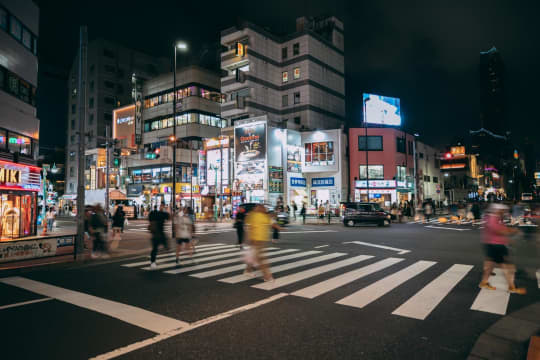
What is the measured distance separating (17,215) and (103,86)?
67.4 meters

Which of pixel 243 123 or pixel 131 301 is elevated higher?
pixel 243 123

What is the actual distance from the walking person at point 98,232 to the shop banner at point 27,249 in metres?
1.23

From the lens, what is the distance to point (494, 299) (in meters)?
6.54

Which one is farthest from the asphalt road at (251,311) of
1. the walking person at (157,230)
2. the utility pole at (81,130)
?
the utility pole at (81,130)

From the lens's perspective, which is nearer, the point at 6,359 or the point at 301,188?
the point at 6,359

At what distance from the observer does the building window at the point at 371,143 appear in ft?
152

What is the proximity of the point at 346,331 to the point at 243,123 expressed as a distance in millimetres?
40748

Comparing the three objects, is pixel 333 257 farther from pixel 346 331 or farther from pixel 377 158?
pixel 377 158

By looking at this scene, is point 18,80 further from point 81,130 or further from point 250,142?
point 250,142

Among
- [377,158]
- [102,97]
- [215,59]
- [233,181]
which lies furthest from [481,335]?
[102,97]

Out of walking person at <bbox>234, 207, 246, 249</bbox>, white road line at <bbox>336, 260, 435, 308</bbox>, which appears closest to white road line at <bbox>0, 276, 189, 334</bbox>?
white road line at <bbox>336, 260, 435, 308</bbox>

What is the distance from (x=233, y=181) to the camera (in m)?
44.3

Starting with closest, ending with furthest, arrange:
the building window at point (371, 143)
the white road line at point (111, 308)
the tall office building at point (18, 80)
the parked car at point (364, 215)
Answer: the white road line at point (111, 308) → the tall office building at point (18, 80) → the parked car at point (364, 215) → the building window at point (371, 143)

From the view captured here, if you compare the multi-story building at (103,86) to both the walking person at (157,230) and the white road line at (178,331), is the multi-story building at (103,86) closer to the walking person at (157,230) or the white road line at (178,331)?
the walking person at (157,230)
